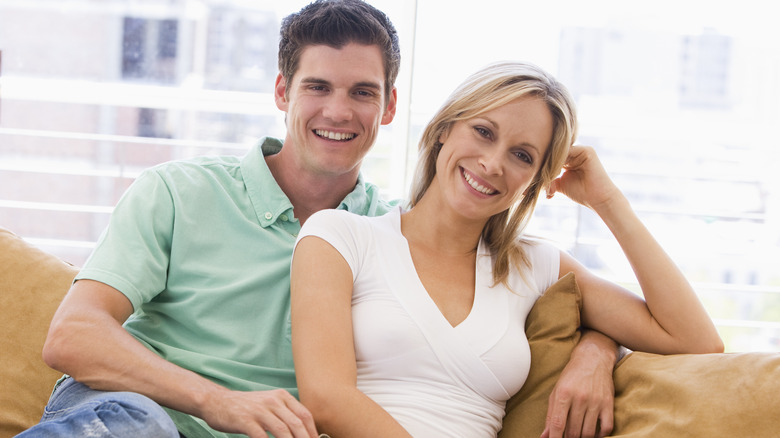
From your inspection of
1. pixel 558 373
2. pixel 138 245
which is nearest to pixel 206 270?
pixel 138 245

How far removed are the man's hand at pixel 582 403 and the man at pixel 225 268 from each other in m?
0.52

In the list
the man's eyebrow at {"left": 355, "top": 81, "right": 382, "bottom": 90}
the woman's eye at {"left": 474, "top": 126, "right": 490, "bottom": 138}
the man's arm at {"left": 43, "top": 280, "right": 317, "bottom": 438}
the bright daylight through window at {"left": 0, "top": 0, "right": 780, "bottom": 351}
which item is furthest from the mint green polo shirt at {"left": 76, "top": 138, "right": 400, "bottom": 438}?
the bright daylight through window at {"left": 0, "top": 0, "right": 780, "bottom": 351}

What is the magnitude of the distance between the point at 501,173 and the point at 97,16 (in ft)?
15.0

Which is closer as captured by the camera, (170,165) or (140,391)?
(140,391)

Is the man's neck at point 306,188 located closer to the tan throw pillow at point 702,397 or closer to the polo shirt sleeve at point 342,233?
the polo shirt sleeve at point 342,233

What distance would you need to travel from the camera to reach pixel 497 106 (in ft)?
4.96

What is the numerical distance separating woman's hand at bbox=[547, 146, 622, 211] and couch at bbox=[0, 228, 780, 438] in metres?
0.22

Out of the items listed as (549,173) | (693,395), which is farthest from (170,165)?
(693,395)

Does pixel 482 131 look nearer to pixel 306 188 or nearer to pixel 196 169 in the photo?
pixel 306 188

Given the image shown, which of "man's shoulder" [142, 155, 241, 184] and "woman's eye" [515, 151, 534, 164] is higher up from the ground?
"woman's eye" [515, 151, 534, 164]

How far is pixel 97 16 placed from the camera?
5207 mm

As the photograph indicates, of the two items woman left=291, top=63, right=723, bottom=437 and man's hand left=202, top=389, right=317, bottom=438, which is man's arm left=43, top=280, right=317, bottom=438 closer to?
man's hand left=202, top=389, right=317, bottom=438

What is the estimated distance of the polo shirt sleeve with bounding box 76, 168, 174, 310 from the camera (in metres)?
1.46

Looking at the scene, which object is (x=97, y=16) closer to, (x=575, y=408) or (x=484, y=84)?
(x=484, y=84)
